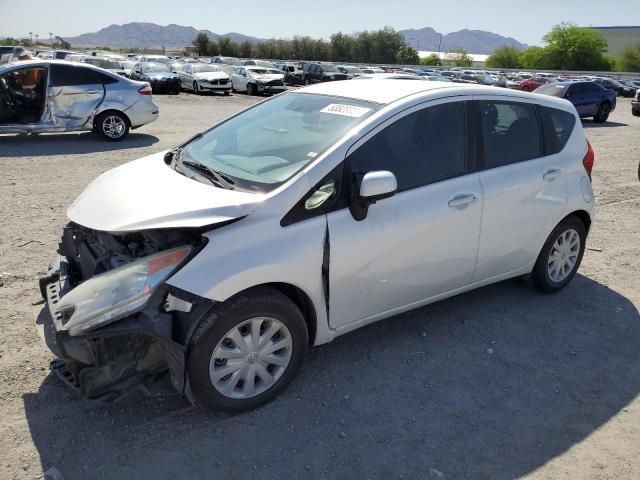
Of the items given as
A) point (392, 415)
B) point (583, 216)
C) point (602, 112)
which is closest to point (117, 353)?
point (392, 415)

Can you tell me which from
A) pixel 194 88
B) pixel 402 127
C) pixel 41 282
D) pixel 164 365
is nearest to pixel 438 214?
pixel 402 127

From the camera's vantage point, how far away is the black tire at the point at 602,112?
19.4 m

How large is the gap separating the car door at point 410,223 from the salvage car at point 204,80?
23.7m

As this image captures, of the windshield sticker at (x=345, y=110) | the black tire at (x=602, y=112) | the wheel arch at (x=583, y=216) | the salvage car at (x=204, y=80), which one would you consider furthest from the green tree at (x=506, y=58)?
the windshield sticker at (x=345, y=110)

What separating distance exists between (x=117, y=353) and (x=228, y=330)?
618mm

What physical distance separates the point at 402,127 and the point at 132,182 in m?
1.76

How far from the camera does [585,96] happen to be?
19.0 metres

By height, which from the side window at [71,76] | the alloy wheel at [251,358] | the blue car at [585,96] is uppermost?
the blue car at [585,96]

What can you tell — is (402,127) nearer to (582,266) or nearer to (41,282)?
(41,282)

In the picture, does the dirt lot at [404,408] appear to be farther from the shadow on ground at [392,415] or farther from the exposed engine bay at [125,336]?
the exposed engine bay at [125,336]

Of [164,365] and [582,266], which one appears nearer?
[164,365]

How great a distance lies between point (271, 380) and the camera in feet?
10.4

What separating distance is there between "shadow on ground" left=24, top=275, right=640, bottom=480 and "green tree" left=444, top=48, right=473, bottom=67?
110 m

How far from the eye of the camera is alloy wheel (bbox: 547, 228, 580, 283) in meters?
4.68
